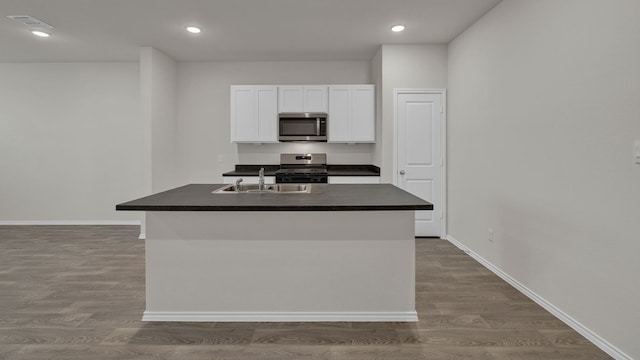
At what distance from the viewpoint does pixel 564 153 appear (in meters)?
2.54

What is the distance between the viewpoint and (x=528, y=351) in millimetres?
2164

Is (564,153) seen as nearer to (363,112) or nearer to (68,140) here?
(363,112)

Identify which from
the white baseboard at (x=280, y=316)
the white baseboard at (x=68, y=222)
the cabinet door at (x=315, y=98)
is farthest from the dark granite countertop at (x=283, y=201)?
the white baseboard at (x=68, y=222)

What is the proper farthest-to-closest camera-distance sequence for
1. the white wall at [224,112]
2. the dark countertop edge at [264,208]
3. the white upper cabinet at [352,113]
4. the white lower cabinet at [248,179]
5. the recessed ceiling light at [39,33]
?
the white wall at [224,112] → the white upper cabinet at [352,113] → the white lower cabinet at [248,179] → the recessed ceiling light at [39,33] → the dark countertop edge at [264,208]

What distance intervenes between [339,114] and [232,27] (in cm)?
185

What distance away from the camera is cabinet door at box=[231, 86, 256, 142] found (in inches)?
207

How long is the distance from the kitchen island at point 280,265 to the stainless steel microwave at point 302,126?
2.79m

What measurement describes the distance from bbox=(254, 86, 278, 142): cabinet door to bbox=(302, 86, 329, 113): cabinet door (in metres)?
0.43

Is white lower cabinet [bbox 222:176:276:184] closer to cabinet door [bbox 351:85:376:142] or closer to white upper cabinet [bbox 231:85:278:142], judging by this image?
white upper cabinet [bbox 231:85:278:142]

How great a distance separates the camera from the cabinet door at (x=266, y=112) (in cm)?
523

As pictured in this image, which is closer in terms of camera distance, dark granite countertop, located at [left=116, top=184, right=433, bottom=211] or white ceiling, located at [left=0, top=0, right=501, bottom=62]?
dark granite countertop, located at [left=116, top=184, right=433, bottom=211]

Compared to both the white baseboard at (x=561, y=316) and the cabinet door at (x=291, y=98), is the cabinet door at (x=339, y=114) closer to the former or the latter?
the cabinet door at (x=291, y=98)

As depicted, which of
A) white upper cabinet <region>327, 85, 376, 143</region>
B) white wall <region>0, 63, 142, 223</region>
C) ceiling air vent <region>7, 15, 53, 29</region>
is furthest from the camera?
white wall <region>0, 63, 142, 223</region>

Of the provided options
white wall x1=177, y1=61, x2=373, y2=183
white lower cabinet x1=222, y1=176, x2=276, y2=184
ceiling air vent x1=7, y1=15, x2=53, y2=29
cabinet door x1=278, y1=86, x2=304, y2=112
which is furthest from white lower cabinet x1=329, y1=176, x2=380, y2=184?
ceiling air vent x1=7, y1=15, x2=53, y2=29
